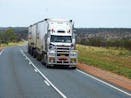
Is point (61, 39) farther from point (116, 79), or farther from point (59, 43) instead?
point (116, 79)

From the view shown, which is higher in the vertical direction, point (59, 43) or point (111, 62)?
point (59, 43)

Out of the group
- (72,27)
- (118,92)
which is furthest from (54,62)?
(118,92)

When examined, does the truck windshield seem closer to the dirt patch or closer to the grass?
the grass

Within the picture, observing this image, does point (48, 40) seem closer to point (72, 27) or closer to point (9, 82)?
point (72, 27)

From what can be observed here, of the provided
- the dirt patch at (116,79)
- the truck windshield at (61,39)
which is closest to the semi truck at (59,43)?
the truck windshield at (61,39)

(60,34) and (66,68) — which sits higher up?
(60,34)

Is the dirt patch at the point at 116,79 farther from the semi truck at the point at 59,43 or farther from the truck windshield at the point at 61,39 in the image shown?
the truck windshield at the point at 61,39

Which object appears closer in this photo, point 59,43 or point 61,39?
point 59,43

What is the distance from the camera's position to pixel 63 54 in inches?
1426

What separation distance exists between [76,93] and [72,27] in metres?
19.5

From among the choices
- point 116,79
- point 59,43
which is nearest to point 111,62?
point 59,43

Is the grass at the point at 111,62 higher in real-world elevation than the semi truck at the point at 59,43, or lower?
lower

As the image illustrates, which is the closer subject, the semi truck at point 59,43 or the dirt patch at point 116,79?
the dirt patch at point 116,79

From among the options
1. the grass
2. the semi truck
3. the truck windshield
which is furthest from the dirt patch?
the truck windshield
